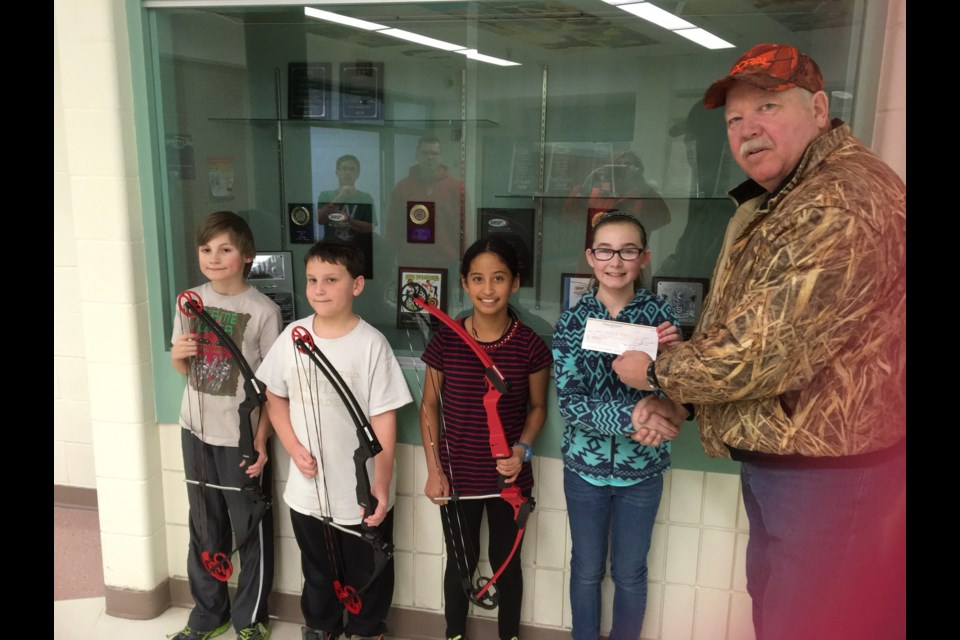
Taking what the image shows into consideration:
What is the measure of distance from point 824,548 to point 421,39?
6.40 feet

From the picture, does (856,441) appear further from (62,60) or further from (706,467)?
(62,60)

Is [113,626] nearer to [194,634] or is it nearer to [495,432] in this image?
[194,634]

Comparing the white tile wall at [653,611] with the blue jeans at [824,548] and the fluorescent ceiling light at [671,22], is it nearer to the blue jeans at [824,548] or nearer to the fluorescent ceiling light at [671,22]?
the blue jeans at [824,548]

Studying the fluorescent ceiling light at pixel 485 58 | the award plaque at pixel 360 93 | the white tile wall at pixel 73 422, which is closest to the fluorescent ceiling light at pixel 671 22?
the fluorescent ceiling light at pixel 485 58

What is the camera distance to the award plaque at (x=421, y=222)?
8.44ft

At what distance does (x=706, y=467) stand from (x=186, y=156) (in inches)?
73.4

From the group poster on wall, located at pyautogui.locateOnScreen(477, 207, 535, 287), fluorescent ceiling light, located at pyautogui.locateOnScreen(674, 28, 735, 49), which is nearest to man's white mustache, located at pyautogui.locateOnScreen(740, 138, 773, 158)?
fluorescent ceiling light, located at pyautogui.locateOnScreen(674, 28, 735, 49)

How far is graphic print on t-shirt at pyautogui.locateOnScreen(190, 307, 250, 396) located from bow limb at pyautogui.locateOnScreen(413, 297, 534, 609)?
23.3 inches

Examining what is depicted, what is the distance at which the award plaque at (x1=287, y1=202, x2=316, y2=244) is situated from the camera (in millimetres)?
2676

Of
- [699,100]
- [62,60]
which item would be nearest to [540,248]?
[699,100]

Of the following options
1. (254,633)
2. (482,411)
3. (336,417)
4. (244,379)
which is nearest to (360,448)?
(336,417)

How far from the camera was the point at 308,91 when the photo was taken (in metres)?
2.64

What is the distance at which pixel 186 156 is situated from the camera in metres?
2.35

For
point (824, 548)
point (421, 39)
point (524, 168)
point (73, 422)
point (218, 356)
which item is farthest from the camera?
point (73, 422)
